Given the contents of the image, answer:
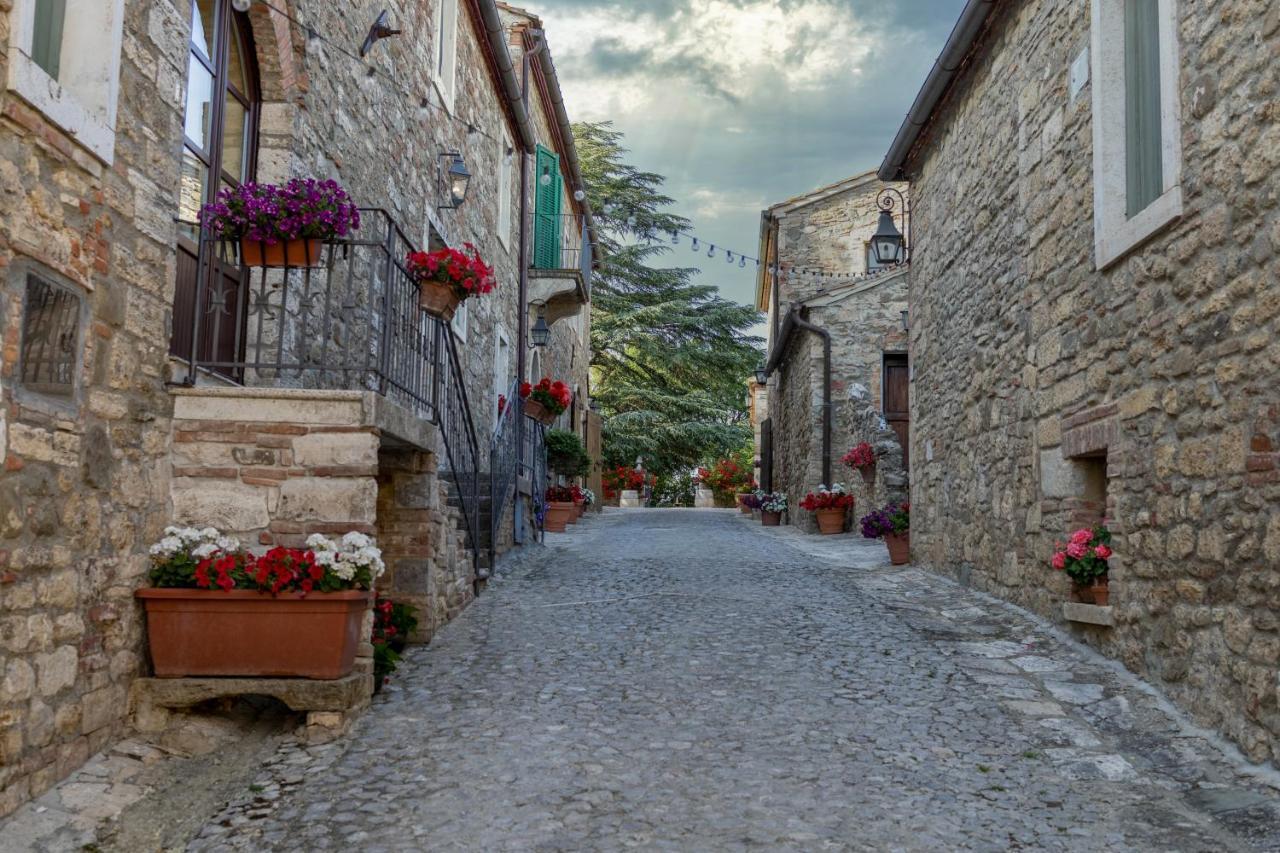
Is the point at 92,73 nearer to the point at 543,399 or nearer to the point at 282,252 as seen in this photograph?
the point at 282,252

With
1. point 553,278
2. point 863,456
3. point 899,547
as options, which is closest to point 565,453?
point 553,278

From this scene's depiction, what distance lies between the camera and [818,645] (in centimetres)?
588

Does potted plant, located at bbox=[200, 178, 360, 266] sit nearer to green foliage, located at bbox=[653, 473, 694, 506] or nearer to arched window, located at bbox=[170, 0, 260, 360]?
arched window, located at bbox=[170, 0, 260, 360]

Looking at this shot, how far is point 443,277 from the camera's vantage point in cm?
559

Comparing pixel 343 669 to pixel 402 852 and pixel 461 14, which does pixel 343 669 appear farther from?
pixel 461 14

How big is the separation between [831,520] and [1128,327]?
9.68 meters

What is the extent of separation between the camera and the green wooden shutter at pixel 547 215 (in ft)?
48.5

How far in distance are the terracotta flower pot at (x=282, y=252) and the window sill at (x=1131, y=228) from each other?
3629mm

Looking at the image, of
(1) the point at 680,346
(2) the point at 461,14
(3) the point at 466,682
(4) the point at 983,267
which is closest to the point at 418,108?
(2) the point at 461,14

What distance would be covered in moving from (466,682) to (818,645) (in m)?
1.98

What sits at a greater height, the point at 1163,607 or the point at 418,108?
the point at 418,108

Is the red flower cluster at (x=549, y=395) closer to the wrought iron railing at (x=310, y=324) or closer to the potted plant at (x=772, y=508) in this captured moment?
the wrought iron railing at (x=310, y=324)

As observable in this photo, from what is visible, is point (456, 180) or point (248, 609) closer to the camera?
point (248, 609)

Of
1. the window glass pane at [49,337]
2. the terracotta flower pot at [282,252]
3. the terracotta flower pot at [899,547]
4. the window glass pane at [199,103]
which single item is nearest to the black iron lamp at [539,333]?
the terracotta flower pot at [899,547]
